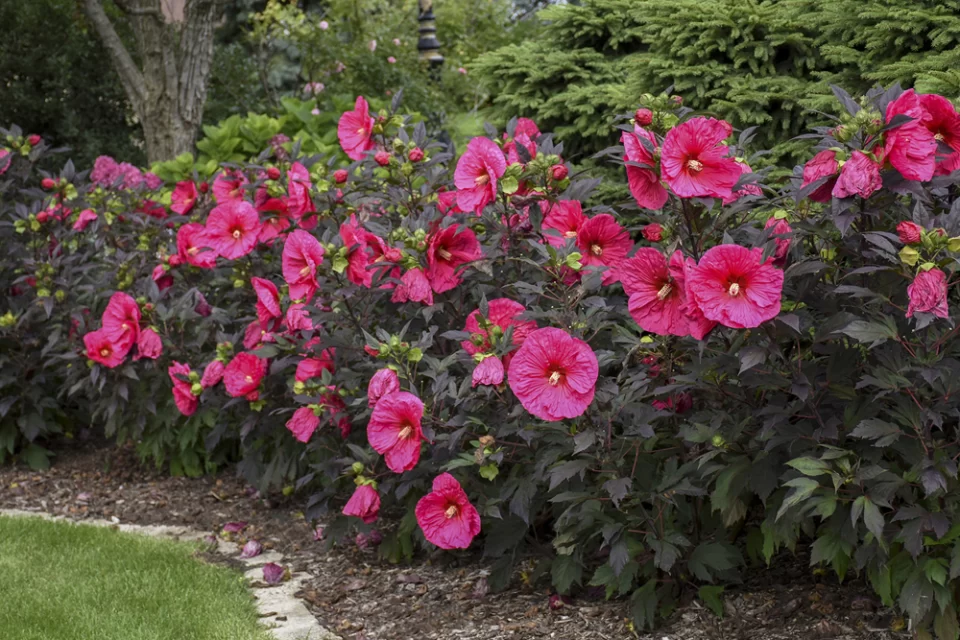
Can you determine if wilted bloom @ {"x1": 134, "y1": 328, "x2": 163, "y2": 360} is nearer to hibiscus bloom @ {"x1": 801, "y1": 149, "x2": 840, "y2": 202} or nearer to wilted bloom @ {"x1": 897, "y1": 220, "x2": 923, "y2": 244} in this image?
hibiscus bloom @ {"x1": 801, "y1": 149, "x2": 840, "y2": 202}

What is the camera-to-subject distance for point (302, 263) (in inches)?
130

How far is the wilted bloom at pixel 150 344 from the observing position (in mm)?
4066

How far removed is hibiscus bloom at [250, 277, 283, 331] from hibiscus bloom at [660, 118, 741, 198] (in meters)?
1.67

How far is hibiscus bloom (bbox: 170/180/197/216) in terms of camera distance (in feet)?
14.9

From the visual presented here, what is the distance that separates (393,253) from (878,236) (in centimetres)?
136

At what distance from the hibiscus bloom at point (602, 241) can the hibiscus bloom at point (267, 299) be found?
45.6 inches

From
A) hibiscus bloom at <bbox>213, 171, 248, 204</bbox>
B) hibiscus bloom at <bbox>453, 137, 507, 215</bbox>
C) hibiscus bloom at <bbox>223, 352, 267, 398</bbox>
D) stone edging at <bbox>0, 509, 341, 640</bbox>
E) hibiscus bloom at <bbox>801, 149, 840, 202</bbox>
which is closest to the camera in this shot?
hibiscus bloom at <bbox>801, 149, 840, 202</bbox>

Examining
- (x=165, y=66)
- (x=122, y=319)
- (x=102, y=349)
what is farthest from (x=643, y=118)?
(x=165, y=66)

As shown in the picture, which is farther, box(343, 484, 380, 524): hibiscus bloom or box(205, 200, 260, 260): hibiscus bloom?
box(205, 200, 260, 260): hibiscus bloom

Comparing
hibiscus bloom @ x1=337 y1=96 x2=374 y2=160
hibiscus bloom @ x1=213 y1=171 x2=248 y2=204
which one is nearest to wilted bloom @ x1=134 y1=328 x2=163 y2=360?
hibiscus bloom @ x1=213 y1=171 x2=248 y2=204

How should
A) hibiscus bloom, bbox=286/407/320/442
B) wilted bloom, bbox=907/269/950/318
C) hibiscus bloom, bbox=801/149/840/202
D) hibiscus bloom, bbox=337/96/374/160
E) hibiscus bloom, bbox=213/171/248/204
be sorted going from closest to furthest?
1. wilted bloom, bbox=907/269/950/318
2. hibiscus bloom, bbox=801/149/840/202
3. hibiscus bloom, bbox=286/407/320/442
4. hibiscus bloom, bbox=337/96/374/160
5. hibiscus bloom, bbox=213/171/248/204

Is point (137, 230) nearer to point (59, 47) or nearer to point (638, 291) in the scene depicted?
point (638, 291)

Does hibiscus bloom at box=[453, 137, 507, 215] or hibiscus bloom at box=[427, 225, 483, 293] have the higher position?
hibiscus bloom at box=[453, 137, 507, 215]

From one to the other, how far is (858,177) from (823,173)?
0.14m
